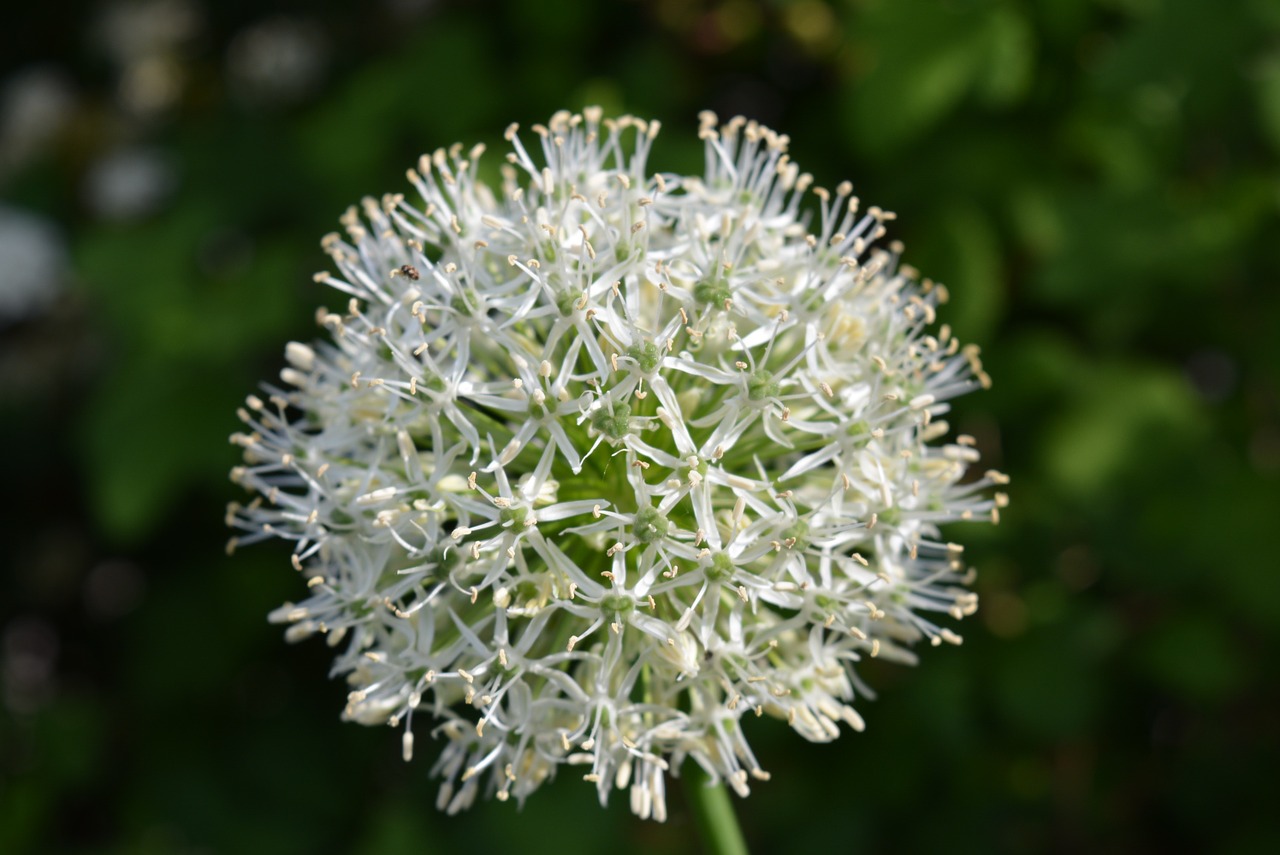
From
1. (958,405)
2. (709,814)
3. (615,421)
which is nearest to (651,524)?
(615,421)

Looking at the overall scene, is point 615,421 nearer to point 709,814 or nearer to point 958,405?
point 709,814

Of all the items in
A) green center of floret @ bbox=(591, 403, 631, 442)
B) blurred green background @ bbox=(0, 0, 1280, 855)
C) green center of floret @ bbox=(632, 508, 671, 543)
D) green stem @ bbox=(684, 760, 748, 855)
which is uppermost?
blurred green background @ bbox=(0, 0, 1280, 855)

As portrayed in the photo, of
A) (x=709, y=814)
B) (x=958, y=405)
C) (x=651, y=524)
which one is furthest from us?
(x=958, y=405)

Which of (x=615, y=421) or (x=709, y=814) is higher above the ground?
Answer: (x=615, y=421)

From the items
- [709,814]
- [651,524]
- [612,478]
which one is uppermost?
[612,478]

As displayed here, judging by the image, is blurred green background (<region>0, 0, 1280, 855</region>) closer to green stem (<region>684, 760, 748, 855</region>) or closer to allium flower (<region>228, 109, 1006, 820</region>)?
allium flower (<region>228, 109, 1006, 820</region>)

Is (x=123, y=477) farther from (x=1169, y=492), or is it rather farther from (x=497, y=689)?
(x=1169, y=492)

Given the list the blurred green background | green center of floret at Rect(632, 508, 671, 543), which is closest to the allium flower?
green center of floret at Rect(632, 508, 671, 543)
